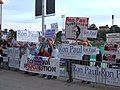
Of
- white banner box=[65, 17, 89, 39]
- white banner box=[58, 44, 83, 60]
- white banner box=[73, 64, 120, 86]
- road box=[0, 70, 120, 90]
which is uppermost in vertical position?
white banner box=[65, 17, 89, 39]

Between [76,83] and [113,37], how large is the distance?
28.1 feet

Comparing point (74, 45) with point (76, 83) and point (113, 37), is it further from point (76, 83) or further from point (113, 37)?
point (113, 37)

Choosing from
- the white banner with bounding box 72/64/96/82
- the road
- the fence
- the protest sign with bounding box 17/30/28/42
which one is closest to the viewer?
the fence

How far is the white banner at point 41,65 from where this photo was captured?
17328mm

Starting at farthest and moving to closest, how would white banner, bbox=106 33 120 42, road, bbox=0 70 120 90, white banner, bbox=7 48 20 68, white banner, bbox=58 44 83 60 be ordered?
1. white banner, bbox=106 33 120 42
2. white banner, bbox=7 48 20 68
3. white banner, bbox=58 44 83 60
4. road, bbox=0 70 120 90

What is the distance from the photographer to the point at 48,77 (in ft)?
58.6

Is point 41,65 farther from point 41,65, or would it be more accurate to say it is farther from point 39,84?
point 39,84

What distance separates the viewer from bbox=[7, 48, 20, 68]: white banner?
21.3 metres

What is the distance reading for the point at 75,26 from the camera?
16531 mm

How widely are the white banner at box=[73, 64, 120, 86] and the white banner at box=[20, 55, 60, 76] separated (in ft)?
4.61

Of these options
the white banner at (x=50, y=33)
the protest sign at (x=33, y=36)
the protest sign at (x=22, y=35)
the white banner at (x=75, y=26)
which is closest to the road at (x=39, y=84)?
the white banner at (x=75, y=26)

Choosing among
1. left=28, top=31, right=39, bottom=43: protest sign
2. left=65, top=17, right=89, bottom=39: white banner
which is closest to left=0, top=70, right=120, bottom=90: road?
left=65, top=17, right=89, bottom=39: white banner

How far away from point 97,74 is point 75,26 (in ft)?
8.74

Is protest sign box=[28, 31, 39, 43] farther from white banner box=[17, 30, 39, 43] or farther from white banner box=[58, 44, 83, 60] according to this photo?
white banner box=[58, 44, 83, 60]
